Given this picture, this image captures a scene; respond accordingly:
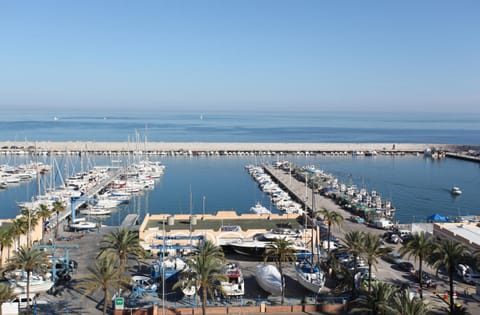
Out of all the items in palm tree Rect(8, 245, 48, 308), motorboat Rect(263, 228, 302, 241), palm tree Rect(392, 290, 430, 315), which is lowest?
motorboat Rect(263, 228, 302, 241)

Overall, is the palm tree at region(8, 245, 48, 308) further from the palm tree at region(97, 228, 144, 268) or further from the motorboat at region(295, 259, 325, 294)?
the motorboat at region(295, 259, 325, 294)

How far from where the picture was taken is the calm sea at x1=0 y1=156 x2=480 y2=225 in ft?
179

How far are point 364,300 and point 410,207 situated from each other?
39.2 meters

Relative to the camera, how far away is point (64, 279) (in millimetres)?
24594

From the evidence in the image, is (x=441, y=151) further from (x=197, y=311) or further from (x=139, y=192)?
(x=197, y=311)

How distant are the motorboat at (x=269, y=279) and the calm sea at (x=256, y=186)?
21.8 m

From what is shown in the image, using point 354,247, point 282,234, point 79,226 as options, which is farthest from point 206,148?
point 354,247

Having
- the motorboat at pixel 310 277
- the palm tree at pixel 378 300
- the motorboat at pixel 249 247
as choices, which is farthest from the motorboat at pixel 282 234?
the palm tree at pixel 378 300

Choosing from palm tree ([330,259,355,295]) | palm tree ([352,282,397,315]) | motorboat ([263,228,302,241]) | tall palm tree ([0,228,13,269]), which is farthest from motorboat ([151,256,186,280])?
palm tree ([352,282,397,315])

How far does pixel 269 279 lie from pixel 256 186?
44.8 m

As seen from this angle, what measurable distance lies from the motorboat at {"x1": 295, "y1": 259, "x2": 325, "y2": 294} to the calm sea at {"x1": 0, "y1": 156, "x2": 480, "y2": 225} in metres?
22.5

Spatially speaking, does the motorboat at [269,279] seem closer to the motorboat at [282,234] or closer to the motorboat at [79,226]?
the motorboat at [282,234]

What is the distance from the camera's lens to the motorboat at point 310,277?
22.7 meters

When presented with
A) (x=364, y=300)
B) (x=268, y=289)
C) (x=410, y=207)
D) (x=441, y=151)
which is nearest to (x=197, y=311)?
(x=268, y=289)
